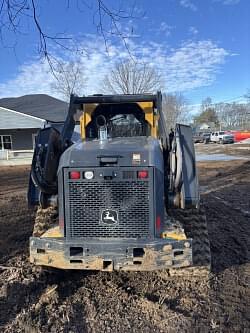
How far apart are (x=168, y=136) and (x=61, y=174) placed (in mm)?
1743

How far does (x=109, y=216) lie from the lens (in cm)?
379

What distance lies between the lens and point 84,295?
13.2 feet

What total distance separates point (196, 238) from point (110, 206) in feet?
4.33

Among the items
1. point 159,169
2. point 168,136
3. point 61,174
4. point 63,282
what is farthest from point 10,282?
point 168,136

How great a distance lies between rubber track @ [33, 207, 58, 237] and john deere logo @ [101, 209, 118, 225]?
1.04m

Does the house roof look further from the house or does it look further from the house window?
the house window

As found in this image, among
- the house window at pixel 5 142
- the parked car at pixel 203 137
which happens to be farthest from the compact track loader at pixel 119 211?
the parked car at pixel 203 137

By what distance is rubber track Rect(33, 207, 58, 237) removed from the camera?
4491 millimetres

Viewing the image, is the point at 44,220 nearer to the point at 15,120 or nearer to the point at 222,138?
the point at 15,120

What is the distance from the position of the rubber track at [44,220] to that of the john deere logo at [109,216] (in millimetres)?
1038

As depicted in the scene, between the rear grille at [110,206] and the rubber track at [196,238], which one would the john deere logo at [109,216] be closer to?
the rear grille at [110,206]

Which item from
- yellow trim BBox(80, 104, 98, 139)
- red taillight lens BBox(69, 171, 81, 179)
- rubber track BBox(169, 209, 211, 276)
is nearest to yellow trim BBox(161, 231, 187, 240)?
rubber track BBox(169, 209, 211, 276)

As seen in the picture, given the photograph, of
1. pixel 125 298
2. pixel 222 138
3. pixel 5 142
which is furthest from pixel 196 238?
pixel 222 138

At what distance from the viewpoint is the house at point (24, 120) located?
27.7m
